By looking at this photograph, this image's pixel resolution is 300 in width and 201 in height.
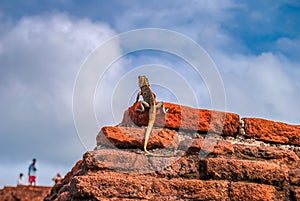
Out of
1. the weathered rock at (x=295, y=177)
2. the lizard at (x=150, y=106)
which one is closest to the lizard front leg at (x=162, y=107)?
the lizard at (x=150, y=106)

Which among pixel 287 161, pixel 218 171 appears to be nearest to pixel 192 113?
pixel 218 171

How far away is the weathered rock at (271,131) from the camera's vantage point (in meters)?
3.58

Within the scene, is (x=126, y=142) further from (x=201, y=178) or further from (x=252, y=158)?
(x=252, y=158)

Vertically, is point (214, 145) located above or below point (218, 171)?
above

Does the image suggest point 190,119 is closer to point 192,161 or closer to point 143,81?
point 192,161

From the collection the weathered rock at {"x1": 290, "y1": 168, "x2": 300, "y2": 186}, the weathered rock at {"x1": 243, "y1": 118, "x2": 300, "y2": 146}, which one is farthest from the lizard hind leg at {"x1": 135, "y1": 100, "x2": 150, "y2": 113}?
the weathered rock at {"x1": 290, "y1": 168, "x2": 300, "y2": 186}

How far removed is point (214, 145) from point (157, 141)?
432 millimetres

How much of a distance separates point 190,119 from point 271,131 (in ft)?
2.18

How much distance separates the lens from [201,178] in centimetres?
316

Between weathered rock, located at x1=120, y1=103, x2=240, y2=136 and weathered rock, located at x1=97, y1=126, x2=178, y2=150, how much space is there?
9 centimetres

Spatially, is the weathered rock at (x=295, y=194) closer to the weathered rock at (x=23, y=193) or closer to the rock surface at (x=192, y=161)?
the rock surface at (x=192, y=161)

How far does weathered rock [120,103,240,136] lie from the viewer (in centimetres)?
336

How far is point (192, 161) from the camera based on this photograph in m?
3.23

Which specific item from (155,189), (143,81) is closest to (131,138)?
(155,189)
